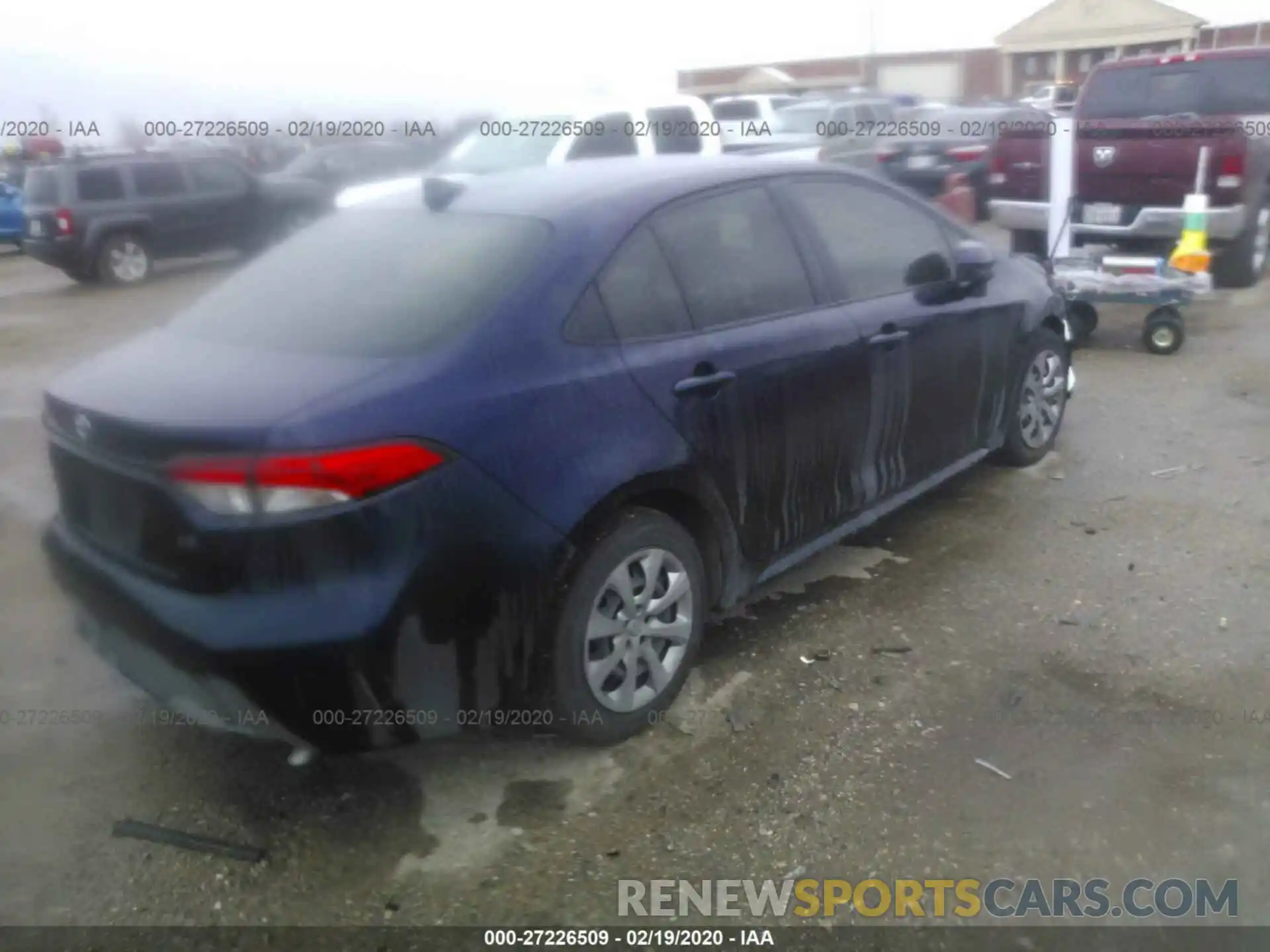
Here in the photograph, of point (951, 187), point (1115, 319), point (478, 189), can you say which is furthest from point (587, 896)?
point (951, 187)

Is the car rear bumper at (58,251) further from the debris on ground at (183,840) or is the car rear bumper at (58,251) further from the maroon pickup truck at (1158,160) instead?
the debris on ground at (183,840)

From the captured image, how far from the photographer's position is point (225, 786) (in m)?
3.26

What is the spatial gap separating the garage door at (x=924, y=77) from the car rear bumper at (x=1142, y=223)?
42.8 metres

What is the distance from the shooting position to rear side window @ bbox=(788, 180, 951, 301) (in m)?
4.06

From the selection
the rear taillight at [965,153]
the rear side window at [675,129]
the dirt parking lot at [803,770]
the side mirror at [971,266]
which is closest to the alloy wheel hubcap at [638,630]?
the dirt parking lot at [803,770]

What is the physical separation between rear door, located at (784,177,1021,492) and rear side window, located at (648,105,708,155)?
7.54 m

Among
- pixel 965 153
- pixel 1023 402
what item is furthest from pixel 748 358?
pixel 965 153

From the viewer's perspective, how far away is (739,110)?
19.9m

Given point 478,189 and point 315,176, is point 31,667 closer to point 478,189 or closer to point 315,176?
point 478,189

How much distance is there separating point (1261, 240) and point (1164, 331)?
2.98 meters

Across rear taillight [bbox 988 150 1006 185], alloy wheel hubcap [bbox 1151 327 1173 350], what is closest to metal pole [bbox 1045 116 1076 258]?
rear taillight [bbox 988 150 1006 185]

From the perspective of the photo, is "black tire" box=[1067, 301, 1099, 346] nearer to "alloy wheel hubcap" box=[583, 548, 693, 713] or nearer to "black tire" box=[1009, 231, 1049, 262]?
"black tire" box=[1009, 231, 1049, 262]

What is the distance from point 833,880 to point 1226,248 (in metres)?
8.64

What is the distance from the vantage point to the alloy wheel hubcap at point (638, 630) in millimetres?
3199
